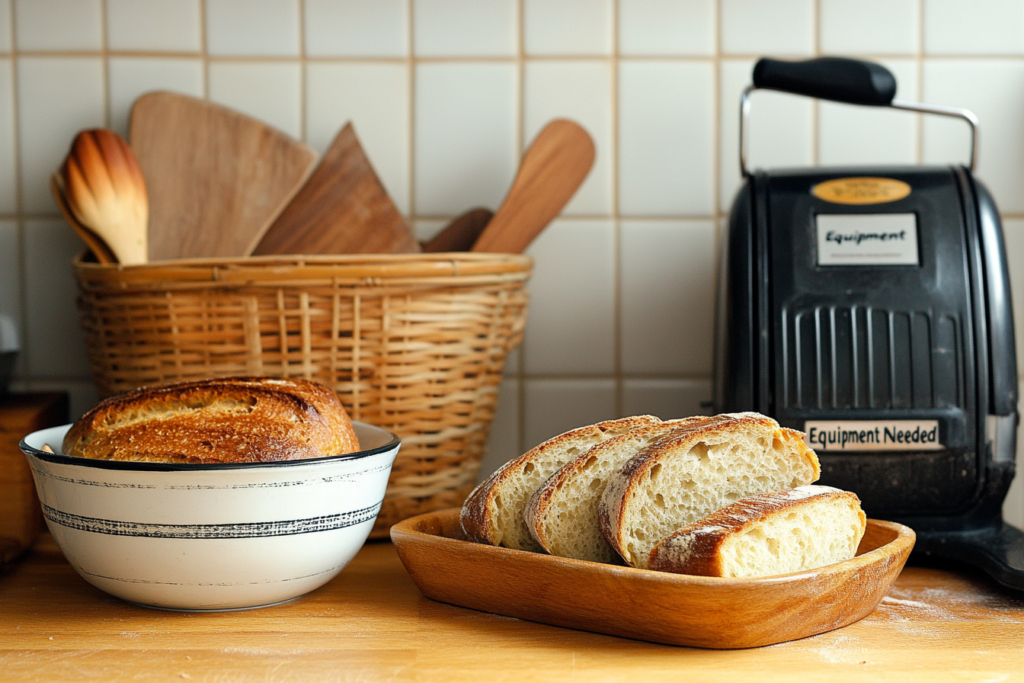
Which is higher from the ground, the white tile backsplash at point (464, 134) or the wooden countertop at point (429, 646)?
the white tile backsplash at point (464, 134)

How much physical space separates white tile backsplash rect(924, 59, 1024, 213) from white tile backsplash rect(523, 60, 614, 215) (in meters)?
0.39

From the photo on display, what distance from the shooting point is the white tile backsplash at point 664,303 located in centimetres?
101

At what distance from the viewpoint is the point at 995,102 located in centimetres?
99

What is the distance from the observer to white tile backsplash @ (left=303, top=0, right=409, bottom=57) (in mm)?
998

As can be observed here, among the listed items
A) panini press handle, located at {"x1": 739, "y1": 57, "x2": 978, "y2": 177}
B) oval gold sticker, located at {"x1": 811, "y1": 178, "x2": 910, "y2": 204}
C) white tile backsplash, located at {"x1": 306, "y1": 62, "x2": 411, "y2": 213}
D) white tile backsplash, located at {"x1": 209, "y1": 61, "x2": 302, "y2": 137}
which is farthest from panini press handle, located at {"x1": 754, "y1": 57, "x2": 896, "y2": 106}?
white tile backsplash, located at {"x1": 209, "y1": 61, "x2": 302, "y2": 137}

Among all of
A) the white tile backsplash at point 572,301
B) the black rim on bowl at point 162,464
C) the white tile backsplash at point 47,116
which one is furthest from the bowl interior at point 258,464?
the white tile backsplash at point 47,116

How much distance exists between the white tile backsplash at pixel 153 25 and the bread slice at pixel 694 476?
778mm

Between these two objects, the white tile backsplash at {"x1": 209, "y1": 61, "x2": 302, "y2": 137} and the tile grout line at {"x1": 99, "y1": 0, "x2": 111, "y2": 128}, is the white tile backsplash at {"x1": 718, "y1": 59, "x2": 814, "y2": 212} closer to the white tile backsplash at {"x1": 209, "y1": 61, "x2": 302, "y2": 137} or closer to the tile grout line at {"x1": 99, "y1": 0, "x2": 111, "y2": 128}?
the white tile backsplash at {"x1": 209, "y1": 61, "x2": 302, "y2": 137}

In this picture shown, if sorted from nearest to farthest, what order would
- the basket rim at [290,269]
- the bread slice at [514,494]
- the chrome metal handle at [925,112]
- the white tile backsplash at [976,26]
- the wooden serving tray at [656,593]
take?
the wooden serving tray at [656,593] < the bread slice at [514,494] < the basket rim at [290,269] < the chrome metal handle at [925,112] < the white tile backsplash at [976,26]

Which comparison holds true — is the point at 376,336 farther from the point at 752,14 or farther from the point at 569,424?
the point at 752,14

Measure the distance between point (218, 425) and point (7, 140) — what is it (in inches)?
25.4

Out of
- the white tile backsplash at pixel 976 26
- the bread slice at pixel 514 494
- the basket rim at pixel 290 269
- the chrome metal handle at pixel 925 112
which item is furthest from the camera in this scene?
the white tile backsplash at pixel 976 26

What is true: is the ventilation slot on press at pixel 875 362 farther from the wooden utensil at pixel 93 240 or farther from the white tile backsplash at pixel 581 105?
the wooden utensil at pixel 93 240

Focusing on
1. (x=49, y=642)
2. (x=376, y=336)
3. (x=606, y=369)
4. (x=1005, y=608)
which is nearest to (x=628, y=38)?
(x=606, y=369)
